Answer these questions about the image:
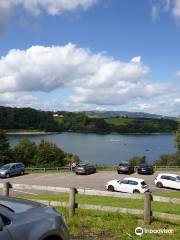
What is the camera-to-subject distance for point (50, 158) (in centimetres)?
8131

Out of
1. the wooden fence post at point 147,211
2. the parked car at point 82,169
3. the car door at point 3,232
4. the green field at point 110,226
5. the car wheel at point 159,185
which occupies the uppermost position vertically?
the car door at point 3,232

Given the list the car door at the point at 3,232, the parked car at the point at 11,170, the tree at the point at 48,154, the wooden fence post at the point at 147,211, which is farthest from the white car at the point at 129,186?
the tree at the point at 48,154

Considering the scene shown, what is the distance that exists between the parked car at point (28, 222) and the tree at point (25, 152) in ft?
238

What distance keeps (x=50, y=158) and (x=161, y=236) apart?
2853 inches

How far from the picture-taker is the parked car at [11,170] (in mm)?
45281

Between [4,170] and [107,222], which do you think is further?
[4,170]

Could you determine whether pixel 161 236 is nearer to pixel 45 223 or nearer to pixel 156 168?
pixel 45 223

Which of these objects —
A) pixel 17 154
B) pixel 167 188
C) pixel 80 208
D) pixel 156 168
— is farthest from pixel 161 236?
pixel 17 154

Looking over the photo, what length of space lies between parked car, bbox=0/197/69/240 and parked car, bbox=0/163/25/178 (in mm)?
39294

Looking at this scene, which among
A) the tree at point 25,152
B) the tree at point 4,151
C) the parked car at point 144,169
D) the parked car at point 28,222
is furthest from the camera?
the tree at point 25,152

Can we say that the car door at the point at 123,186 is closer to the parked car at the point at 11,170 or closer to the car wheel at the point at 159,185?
the car wheel at the point at 159,185

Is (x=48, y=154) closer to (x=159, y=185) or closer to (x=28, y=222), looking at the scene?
(x=159, y=185)

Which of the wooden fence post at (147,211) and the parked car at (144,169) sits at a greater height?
the wooden fence post at (147,211)

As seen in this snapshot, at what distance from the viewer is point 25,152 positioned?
270 feet
